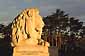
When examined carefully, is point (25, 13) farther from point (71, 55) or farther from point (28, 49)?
point (71, 55)

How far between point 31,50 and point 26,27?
127 centimetres

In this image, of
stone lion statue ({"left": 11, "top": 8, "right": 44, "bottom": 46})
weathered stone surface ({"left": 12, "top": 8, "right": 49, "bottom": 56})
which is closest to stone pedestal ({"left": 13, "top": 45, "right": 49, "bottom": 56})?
weathered stone surface ({"left": 12, "top": 8, "right": 49, "bottom": 56})

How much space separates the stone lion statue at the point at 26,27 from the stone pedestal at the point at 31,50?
0.48 metres

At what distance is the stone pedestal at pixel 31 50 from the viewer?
63.2ft

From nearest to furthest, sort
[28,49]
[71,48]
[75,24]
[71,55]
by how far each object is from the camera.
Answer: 1. [28,49]
2. [71,55]
3. [71,48]
4. [75,24]

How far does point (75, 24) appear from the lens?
2958 inches

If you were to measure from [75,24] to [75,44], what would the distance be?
11.6m

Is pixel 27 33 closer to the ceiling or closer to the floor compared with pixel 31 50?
closer to the ceiling

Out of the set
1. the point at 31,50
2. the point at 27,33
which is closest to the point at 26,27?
the point at 27,33

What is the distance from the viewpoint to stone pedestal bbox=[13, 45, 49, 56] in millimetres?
19266

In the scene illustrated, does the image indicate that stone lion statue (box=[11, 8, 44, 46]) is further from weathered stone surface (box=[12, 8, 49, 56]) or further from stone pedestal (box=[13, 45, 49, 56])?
stone pedestal (box=[13, 45, 49, 56])

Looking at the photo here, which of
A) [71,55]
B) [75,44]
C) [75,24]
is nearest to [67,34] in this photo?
[75,24]

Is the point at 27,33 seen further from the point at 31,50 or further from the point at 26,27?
the point at 31,50

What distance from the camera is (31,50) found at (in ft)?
63.4
